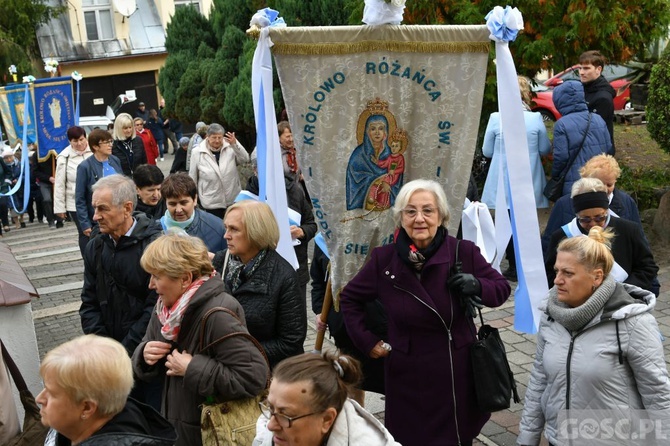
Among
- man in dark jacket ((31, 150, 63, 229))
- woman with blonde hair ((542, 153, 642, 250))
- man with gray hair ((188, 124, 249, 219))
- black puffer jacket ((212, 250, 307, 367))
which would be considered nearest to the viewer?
black puffer jacket ((212, 250, 307, 367))

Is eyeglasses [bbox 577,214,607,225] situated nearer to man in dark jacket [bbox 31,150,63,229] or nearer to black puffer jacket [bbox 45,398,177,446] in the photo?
black puffer jacket [bbox 45,398,177,446]

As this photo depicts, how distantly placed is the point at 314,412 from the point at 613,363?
162 cm

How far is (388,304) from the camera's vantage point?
4156 mm

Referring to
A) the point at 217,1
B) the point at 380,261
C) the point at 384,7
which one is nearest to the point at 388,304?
the point at 380,261

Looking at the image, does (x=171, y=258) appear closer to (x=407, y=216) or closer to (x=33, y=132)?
(x=407, y=216)

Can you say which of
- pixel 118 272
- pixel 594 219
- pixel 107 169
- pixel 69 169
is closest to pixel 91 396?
pixel 118 272

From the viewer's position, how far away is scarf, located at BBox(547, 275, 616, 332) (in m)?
3.85

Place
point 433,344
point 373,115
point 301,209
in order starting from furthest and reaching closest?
point 301,209 → point 373,115 → point 433,344

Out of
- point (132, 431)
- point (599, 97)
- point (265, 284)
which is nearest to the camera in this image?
point (132, 431)

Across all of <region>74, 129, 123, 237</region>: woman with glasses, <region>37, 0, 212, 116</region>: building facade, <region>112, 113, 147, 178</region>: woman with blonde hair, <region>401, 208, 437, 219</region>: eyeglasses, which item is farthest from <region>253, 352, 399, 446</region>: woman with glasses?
<region>37, 0, 212, 116</region>: building facade

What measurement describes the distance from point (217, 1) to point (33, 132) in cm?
485

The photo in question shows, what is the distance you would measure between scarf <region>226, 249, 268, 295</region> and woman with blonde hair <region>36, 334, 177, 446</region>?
4.50 ft

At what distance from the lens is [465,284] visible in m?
3.95

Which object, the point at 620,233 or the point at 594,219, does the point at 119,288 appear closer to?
the point at 594,219
